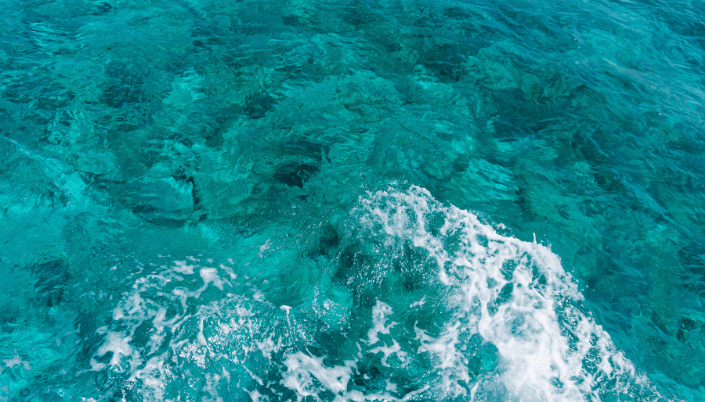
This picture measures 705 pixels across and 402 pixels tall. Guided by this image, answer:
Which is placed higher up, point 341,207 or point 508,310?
point 341,207

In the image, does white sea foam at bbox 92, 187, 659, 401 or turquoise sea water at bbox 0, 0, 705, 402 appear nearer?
white sea foam at bbox 92, 187, 659, 401

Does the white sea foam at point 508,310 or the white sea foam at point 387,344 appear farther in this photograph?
the white sea foam at point 508,310

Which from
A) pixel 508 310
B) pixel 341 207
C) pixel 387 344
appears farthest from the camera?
pixel 341 207

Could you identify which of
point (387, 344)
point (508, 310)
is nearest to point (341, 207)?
point (387, 344)

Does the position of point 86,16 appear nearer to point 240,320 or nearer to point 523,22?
point 240,320

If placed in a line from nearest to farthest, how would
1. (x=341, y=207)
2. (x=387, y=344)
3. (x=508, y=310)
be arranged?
(x=387, y=344) → (x=508, y=310) → (x=341, y=207)

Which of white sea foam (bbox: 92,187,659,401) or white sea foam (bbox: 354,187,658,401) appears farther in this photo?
white sea foam (bbox: 354,187,658,401)

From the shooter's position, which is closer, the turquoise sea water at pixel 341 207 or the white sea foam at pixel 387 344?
the white sea foam at pixel 387 344

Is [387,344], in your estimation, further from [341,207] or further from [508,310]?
[341,207]

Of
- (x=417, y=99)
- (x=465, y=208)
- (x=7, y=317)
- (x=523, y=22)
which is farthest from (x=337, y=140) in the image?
(x=523, y=22)
